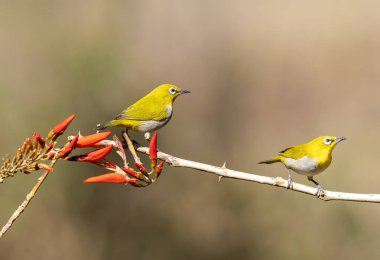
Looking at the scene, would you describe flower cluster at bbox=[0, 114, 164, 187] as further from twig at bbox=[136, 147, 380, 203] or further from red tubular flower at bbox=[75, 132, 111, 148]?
twig at bbox=[136, 147, 380, 203]

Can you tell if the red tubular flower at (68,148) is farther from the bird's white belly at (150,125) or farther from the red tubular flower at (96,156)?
the bird's white belly at (150,125)

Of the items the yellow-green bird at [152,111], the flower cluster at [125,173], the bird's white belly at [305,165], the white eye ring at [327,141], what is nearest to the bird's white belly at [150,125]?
the yellow-green bird at [152,111]

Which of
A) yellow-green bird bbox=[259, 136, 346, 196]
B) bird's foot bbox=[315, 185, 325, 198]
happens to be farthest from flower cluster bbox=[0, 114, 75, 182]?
yellow-green bird bbox=[259, 136, 346, 196]

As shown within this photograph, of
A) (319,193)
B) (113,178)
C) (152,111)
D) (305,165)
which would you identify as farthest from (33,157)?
(305,165)

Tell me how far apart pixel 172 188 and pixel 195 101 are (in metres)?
2.61

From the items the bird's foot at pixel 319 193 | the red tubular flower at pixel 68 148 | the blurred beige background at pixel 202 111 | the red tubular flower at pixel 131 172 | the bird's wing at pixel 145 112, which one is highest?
the red tubular flower at pixel 68 148

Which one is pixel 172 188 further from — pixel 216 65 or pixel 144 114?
pixel 144 114

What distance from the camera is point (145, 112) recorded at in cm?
382

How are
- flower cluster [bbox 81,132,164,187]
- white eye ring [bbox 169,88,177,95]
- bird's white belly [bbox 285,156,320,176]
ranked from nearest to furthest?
flower cluster [bbox 81,132,164,187]
bird's white belly [bbox 285,156,320,176]
white eye ring [bbox 169,88,177,95]

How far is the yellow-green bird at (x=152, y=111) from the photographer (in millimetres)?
3764

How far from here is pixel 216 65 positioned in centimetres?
1222

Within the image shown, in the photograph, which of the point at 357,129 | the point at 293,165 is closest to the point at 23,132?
the point at 293,165

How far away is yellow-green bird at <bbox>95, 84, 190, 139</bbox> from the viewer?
376 centimetres

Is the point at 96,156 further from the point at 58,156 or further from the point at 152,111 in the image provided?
the point at 152,111
